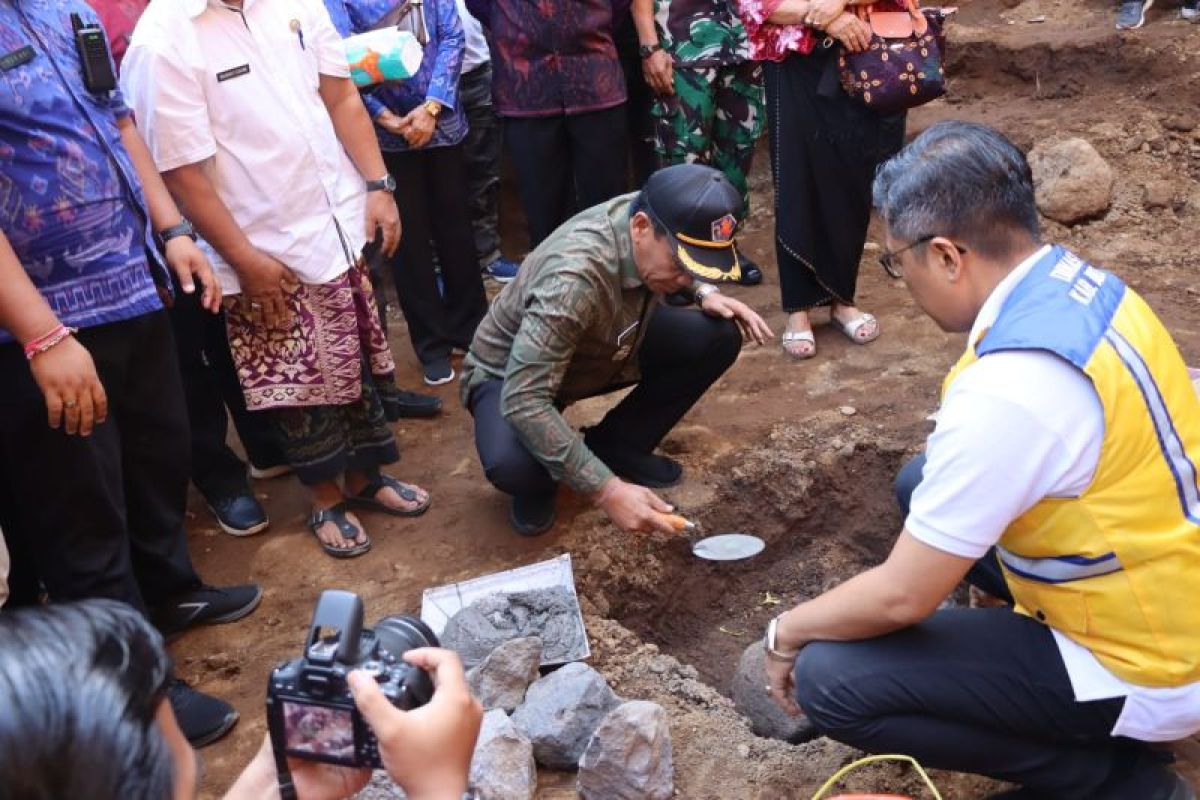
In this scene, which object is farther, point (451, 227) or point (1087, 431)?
point (451, 227)

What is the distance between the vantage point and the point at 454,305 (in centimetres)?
468

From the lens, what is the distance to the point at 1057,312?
1940mm

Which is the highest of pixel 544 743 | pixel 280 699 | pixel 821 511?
pixel 280 699

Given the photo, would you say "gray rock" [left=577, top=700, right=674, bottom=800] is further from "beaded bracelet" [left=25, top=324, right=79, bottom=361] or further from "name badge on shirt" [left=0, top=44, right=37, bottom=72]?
"name badge on shirt" [left=0, top=44, right=37, bottom=72]

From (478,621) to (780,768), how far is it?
2.79 feet

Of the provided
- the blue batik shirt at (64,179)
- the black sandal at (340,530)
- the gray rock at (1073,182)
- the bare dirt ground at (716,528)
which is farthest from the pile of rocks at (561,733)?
the gray rock at (1073,182)

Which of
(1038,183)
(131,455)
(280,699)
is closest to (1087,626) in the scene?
(280,699)

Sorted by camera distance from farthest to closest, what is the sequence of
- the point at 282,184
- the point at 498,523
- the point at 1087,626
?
the point at 498,523 < the point at 282,184 < the point at 1087,626

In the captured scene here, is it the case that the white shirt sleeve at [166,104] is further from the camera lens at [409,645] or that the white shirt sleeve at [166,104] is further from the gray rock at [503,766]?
the camera lens at [409,645]

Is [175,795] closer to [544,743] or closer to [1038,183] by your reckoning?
[544,743]

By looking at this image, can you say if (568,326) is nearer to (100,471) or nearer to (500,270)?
(100,471)

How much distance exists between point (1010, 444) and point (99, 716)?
55.9 inches

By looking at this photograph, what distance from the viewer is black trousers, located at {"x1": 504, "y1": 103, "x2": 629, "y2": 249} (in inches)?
182

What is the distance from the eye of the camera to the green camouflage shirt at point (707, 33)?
4.72 meters
